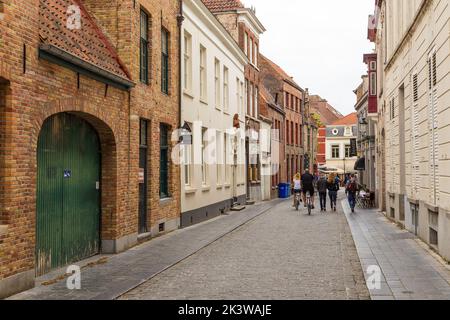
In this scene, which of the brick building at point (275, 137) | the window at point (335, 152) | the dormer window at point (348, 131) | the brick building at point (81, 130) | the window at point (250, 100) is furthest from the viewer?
the window at point (335, 152)

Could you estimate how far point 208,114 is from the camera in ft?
70.2

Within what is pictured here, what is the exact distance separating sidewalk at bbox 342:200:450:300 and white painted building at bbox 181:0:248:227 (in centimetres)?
554

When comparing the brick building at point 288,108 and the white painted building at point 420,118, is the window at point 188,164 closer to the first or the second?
the white painted building at point 420,118

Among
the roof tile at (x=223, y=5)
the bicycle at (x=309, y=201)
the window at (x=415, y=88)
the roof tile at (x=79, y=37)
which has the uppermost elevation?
the roof tile at (x=223, y=5)

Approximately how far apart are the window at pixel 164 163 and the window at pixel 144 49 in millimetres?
1989

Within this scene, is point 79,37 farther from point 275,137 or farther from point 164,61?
point 275,137

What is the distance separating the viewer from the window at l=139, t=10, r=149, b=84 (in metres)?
14.1

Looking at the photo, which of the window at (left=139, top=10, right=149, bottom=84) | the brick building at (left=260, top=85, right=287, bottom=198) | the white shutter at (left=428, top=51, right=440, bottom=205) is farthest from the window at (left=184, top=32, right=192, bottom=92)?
the brick building at (left=260, top=85, right=287, bottom=198)

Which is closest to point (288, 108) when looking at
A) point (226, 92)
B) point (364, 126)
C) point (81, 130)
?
point (364, 126)

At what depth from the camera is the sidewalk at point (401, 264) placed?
25.5ft

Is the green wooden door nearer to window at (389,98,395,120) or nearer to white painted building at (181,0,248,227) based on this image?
white painted building at (181,0,248,227)

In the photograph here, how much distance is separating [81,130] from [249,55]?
73.7ft

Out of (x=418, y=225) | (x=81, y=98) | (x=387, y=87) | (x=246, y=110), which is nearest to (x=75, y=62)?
(x=81, y=98)

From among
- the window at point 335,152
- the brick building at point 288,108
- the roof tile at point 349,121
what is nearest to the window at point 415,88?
the brick building at point 288,108
